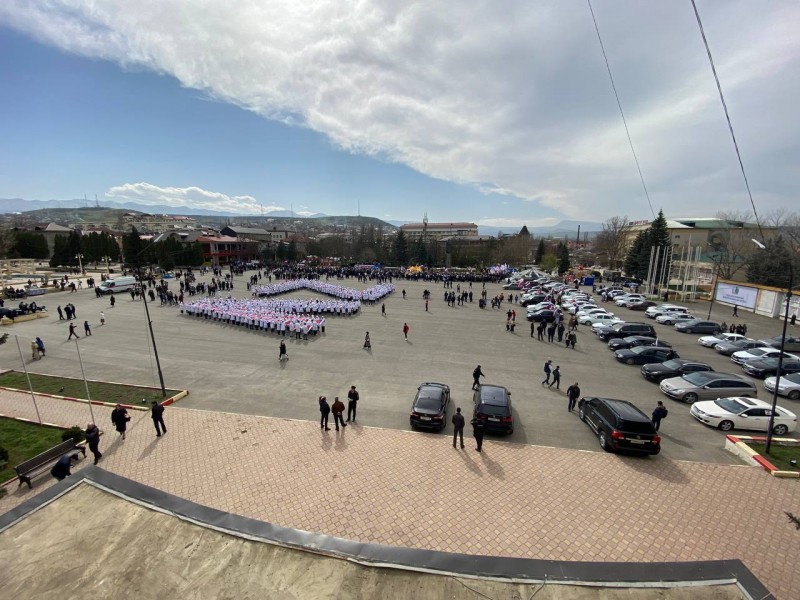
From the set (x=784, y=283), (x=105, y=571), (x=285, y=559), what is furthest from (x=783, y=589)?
(x=784, y=283)

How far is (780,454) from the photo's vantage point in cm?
1078

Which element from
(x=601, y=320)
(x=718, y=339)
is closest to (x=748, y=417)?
(x=718, y=339)

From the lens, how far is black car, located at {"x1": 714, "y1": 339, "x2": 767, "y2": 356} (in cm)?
2158

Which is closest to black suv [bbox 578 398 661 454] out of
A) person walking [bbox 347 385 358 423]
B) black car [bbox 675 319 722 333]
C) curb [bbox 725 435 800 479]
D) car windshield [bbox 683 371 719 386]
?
curb [bbox 725 435 800 479]

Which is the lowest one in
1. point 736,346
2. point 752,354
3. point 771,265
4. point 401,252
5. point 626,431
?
point 736,346

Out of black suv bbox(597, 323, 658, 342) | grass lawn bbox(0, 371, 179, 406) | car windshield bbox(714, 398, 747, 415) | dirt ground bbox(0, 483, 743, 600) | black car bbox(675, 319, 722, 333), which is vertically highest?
dirt ground bbox(0, 483, 743, 600)

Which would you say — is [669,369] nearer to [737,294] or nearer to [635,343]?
[635,343]

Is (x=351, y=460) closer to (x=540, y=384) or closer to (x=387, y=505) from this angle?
Result: (x=387, y=505)

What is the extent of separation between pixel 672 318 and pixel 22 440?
124 feet

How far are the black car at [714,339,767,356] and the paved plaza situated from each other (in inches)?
334

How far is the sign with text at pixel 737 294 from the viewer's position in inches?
1372

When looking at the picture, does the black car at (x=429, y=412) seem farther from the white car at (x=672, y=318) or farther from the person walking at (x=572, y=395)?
the white car at (x=672, y=318)

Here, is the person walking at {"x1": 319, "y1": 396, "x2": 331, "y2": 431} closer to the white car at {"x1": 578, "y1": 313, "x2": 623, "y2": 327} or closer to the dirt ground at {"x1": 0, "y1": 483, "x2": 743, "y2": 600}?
the dirt ground at {"x1": 0, "y1": 483, "x2": 743, "y2": 600}

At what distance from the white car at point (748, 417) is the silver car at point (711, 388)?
1.72 metres
